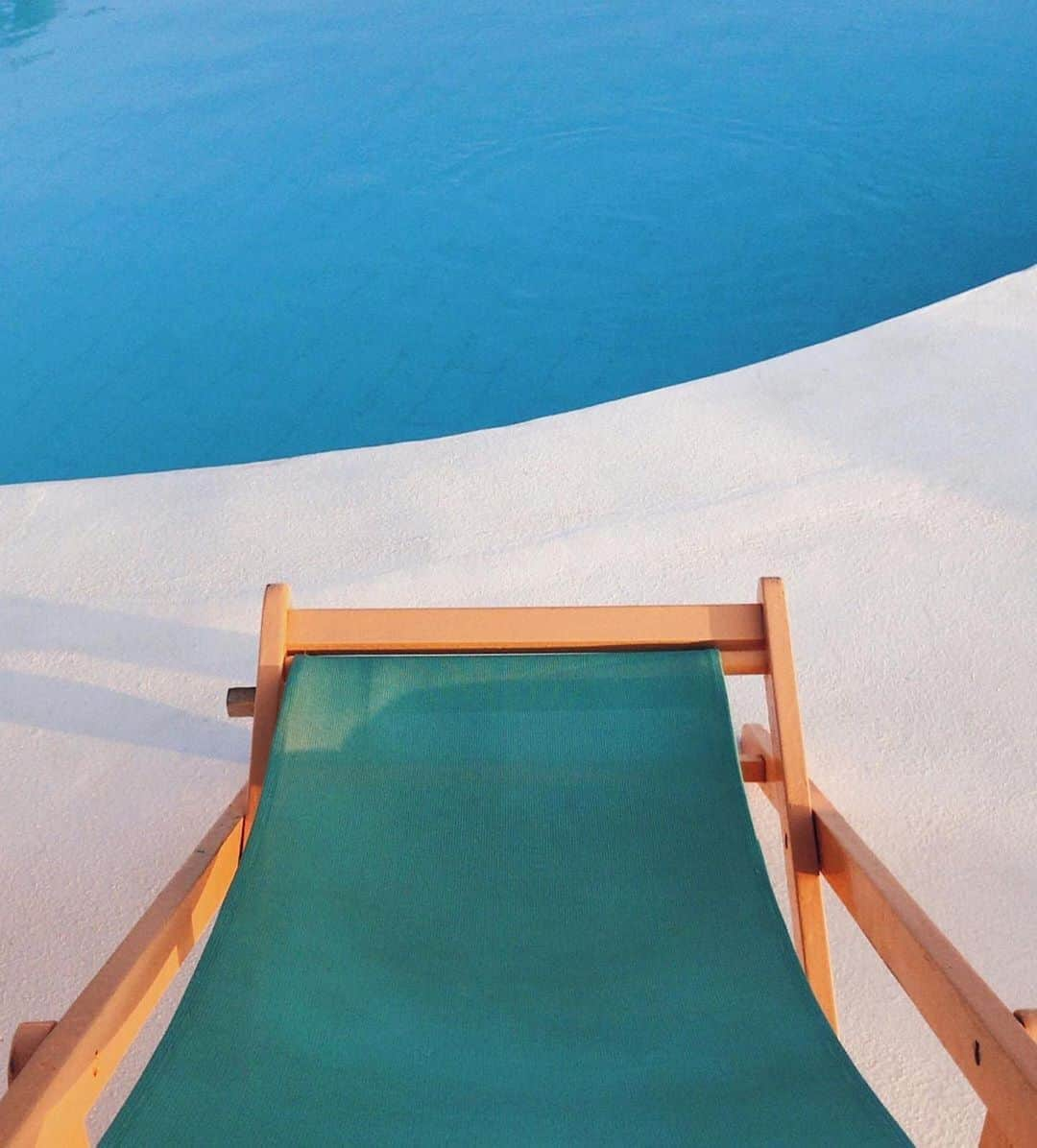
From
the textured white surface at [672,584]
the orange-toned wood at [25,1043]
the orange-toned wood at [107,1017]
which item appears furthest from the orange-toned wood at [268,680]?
the orange-toned wood at [25,1043]

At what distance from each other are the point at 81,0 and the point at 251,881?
32.8 ft

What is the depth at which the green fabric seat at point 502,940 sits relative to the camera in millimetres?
1414

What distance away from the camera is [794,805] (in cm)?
192

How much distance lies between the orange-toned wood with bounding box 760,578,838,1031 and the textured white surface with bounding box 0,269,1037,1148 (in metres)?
0.23

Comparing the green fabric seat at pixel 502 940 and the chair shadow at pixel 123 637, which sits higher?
the green fabric seat at pixel 502 940

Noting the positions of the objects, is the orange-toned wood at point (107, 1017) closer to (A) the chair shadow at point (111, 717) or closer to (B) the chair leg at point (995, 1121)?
(A) the chair shadow at point (111, 717)

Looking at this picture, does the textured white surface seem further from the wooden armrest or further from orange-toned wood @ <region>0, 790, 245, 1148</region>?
orange-toned wood @ <region>0, 790, 245, 1148</region>

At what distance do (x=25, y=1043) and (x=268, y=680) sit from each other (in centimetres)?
76

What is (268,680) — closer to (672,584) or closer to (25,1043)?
(25,1043)

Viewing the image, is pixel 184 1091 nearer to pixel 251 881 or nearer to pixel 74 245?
pixel 251 881

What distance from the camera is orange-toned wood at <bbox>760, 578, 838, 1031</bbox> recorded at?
1851 millimetres

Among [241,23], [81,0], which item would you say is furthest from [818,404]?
[81,0]

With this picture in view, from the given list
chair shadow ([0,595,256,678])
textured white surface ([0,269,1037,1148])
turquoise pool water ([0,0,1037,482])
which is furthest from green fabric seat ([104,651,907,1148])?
turquoise pool water ([0,0,1037,482])

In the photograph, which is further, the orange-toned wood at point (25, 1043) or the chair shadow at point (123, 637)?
the chair shadow at point (123, 637)
